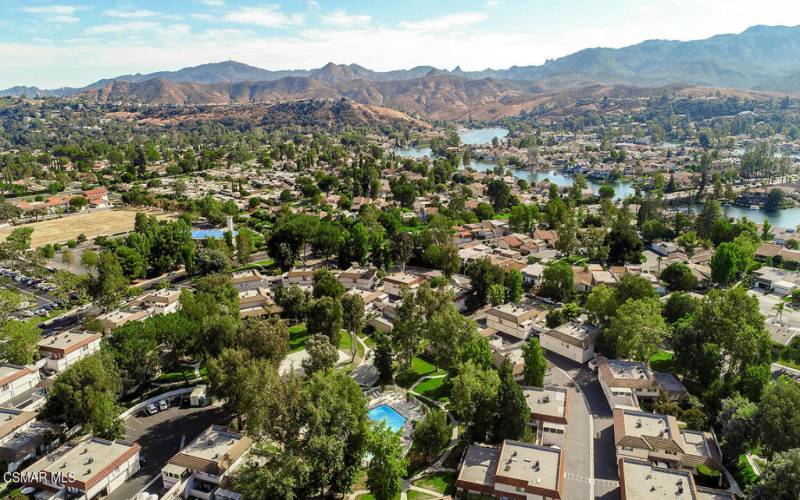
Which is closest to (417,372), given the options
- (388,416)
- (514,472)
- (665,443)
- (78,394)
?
(388,416)

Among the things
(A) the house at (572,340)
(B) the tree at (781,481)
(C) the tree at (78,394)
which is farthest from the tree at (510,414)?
(C) the tree at (78,394)

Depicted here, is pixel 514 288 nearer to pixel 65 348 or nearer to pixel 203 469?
pixel 203 469

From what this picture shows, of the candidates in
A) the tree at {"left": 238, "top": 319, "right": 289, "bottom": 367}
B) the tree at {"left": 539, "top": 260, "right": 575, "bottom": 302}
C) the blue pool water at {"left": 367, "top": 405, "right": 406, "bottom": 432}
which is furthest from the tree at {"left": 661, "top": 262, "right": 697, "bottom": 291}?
the tree at {"left": 238, "top": 319, "right": 289, "bottom": 367}

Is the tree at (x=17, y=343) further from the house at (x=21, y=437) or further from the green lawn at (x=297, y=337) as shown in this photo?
the green lawn at (x=297, y=337)

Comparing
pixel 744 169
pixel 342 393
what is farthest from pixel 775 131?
pixel 342 393

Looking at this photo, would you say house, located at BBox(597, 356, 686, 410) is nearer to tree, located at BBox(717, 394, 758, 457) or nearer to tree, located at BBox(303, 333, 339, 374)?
tree, located at BBox(717, 394, 758, 457)

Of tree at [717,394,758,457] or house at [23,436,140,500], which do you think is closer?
house at [23,436,140,500]
